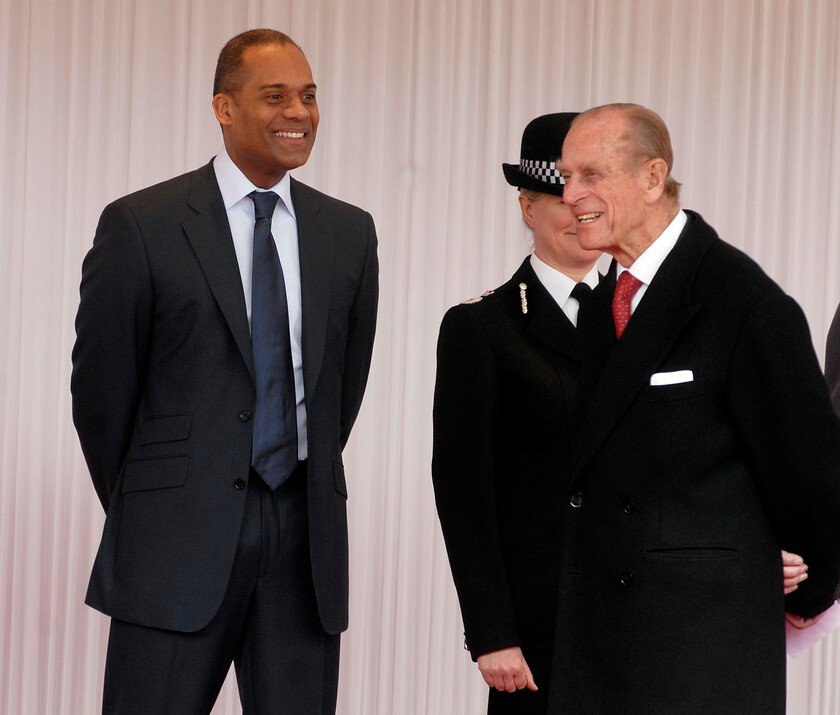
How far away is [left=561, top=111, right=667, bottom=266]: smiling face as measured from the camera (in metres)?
1.78

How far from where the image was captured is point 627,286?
5.94 feet

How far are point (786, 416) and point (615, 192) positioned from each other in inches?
15.6

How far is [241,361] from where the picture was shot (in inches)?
87.0

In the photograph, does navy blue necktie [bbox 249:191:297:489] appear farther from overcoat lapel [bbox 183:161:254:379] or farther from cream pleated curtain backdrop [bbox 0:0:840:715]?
cream pleated curtain backdrop [bbox 0:0:840:715]

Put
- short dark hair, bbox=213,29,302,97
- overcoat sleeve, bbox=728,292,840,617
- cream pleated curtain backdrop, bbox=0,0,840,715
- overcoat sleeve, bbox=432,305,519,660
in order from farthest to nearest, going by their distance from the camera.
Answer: cream pleated curtain backdrop, bbox=0,0,840,715, short dark hair, bbox=213,29,302,97, overcoat sleeve, bbox=432,305,519,660, overcoat sleeve, bbox=728,292,840,617

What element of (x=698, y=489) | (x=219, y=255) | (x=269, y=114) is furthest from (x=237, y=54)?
(x=698, y=489)

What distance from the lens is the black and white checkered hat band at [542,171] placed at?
2286 millimetres

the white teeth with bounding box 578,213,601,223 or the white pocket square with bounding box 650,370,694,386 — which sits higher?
the white teeth with bounding box 578,213,601,223

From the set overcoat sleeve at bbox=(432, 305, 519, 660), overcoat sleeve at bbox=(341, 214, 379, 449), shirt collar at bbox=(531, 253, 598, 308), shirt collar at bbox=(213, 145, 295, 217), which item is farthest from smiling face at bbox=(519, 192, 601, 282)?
shirt collar at bbox=(213, 145, 295, 217)

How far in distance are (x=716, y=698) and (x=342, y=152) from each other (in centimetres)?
250

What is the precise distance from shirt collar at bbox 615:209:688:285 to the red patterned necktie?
16 mm

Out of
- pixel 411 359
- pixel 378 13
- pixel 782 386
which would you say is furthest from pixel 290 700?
pixel 378 13

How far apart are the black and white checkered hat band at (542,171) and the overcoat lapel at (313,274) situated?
384 millimetres

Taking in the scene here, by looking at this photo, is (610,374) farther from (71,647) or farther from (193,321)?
(71,647)
